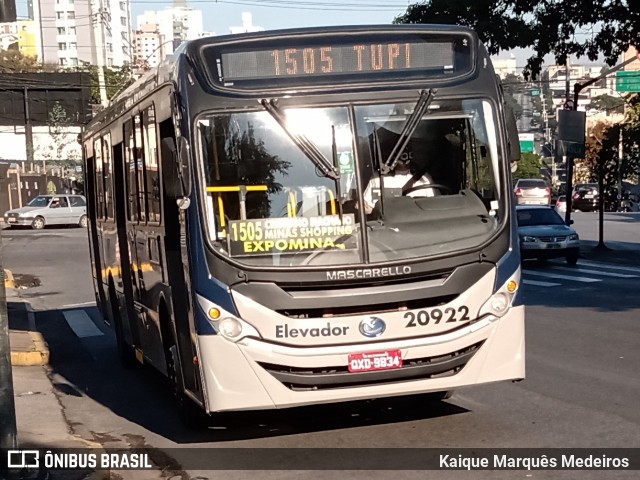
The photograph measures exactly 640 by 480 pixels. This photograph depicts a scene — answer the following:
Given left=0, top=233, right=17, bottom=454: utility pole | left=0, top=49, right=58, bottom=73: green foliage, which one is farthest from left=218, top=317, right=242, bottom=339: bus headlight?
left=0, top=49, right=58, bottom=73: green foliage

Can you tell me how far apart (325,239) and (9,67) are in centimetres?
9245

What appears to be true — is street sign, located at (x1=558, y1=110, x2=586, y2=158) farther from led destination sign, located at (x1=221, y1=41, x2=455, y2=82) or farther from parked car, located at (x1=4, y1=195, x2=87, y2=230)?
parked car, located at (x1=4, y1=195, x2=87, y2=230)

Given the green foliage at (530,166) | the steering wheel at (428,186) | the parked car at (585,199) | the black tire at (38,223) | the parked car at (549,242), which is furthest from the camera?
the green foliage at (530,166)

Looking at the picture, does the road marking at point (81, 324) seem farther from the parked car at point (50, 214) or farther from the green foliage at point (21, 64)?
the green foliage at point (21, 64)

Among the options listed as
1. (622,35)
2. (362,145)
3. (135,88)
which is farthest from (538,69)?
(362,145)

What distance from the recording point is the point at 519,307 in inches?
322

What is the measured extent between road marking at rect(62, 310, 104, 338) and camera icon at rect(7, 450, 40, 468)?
943 cm

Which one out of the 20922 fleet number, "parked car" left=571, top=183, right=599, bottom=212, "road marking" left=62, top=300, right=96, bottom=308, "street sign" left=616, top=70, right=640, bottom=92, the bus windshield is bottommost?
"parked car" left=571, top=183, right=599, bottom=212

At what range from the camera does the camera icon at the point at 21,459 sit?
7.08m

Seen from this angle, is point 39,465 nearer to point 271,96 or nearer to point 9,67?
point 271,96

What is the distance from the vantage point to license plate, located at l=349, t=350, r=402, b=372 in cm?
771

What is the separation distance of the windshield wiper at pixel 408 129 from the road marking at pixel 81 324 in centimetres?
991

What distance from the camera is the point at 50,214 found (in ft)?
171

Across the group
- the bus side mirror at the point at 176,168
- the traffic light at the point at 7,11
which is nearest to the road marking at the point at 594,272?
the bus side mirror at the point at 176,168
